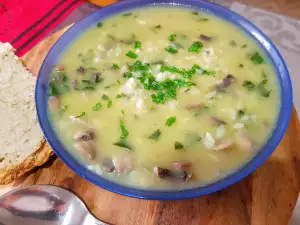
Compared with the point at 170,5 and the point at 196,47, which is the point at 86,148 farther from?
the point at 170,5

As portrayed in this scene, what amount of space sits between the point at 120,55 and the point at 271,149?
0.89 metres

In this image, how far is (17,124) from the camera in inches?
75.0

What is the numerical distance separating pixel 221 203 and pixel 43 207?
0.78 meters

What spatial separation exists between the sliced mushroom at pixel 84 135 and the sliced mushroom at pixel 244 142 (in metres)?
0.62

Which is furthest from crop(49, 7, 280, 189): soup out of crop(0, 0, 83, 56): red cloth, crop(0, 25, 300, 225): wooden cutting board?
crop(0, 0, 83, 56): red cloth

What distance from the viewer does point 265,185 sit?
5.45 feet

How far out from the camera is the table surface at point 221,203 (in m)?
1.58

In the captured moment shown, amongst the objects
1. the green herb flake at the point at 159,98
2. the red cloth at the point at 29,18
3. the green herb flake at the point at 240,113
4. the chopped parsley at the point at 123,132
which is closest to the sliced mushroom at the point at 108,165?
the chopped parsley at the point at 123,132

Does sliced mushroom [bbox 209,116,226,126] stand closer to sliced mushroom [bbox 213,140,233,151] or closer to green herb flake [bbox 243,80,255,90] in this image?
sliced mushroom [bbox 213,140,233,151]

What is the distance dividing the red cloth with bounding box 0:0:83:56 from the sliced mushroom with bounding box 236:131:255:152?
1.75m

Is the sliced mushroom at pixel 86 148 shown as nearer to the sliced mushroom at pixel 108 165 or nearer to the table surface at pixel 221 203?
the sliced mushroom at pixel 108 165

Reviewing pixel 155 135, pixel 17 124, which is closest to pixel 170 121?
pixel 155 135

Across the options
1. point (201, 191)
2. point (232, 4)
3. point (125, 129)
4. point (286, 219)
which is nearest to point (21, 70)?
point (125, 129)

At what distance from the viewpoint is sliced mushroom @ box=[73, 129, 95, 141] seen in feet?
5.19
